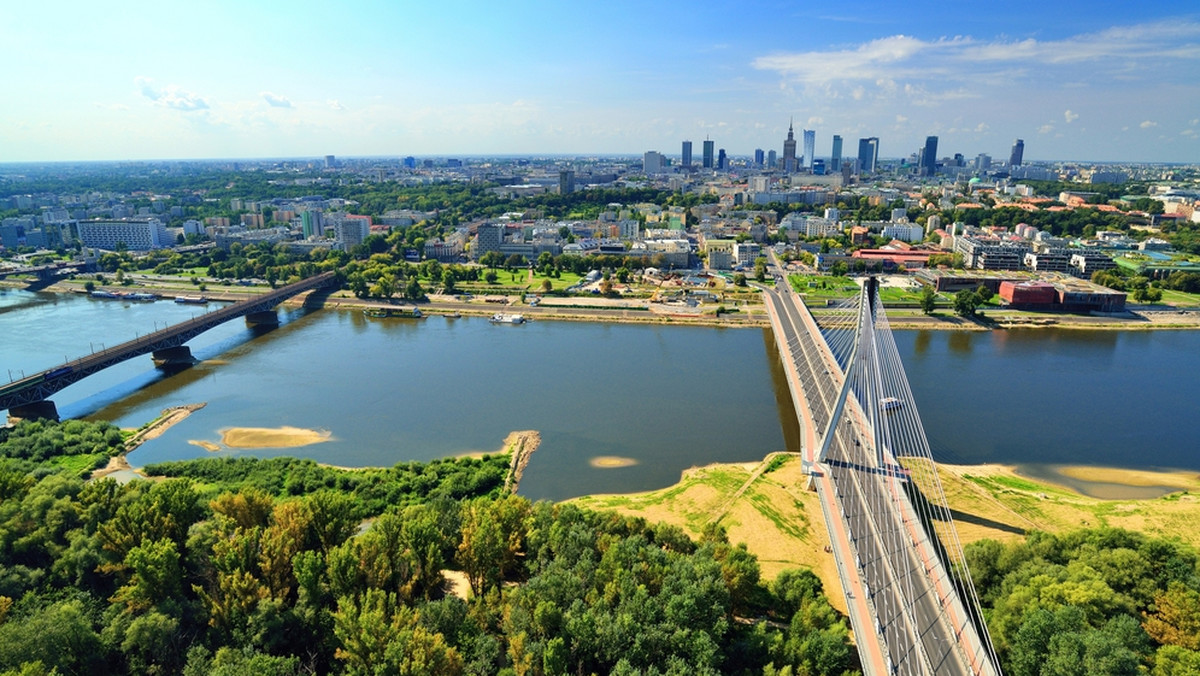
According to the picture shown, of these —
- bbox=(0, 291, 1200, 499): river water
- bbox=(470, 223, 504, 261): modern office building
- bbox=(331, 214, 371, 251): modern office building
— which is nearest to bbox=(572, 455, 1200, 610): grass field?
bbox=(0, 291, 1200, 499): river water

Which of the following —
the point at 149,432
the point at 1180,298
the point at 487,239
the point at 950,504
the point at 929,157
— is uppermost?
the point at 929,157

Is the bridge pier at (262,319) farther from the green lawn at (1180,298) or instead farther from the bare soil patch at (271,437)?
the green lawn at (1180,298)

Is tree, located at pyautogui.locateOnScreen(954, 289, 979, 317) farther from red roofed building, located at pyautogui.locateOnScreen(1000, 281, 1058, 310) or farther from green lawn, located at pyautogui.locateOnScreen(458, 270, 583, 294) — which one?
green lawn, located at pyautogui.locateOnScreen(458, 270, 583, 294)

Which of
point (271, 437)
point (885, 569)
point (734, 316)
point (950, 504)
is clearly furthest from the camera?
point (734, 316)

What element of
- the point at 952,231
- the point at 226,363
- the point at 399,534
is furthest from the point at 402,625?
the point at 952,231

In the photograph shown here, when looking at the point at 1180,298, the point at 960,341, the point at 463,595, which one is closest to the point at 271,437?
the point at 463,595

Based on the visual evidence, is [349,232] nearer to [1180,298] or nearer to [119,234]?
[119,234]
